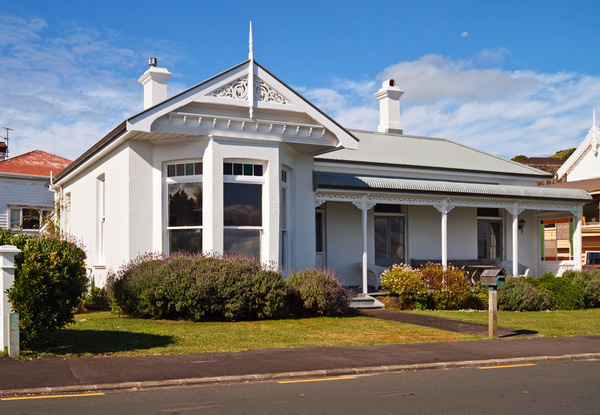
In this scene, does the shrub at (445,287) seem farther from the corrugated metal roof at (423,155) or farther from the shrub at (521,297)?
the corrugated metal roof at (423,155)

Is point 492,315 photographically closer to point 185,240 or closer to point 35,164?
point 185,240

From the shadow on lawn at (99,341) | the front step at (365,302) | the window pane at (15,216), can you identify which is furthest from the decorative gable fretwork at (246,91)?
the window pane at (15,216)

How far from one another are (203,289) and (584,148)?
101ft

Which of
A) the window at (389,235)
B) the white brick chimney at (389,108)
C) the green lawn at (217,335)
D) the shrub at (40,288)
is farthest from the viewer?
the white brick chimney at (389,108)

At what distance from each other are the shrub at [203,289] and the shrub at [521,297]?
7095 millimetres

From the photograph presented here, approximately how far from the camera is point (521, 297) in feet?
61.5

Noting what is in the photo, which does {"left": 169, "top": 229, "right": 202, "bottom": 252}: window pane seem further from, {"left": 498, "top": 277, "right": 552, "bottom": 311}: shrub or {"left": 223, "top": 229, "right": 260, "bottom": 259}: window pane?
{"left": 498, "top": 277, "right": 552, "bottom": 311}: shrub

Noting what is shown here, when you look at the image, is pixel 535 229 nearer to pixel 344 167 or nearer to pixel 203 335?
pixel 344 167

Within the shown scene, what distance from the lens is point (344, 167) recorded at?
2297 cm

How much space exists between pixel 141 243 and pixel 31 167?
24993 mm

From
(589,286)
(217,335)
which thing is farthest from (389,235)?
(217,335)

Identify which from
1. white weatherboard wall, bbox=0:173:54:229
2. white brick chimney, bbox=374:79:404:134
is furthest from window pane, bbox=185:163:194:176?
white weatherboard wall, bbox=0:173:54:229

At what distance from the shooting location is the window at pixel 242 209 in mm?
16766

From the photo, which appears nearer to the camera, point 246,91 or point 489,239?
point 246,91
